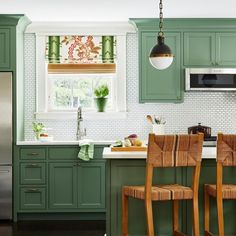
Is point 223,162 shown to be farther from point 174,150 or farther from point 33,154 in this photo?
point 33,154

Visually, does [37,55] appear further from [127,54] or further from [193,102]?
[193,102]

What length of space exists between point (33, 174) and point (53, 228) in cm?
76

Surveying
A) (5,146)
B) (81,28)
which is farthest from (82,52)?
(5,146)

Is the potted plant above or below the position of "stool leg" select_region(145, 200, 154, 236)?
above

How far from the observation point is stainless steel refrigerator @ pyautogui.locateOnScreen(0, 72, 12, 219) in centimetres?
622

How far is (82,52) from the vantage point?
701cm

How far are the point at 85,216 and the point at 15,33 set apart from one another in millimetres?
2307

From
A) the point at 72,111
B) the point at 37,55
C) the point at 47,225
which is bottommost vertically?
the point at 47,225

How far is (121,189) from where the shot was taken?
455 cm

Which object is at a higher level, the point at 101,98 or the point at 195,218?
the point at 101,98

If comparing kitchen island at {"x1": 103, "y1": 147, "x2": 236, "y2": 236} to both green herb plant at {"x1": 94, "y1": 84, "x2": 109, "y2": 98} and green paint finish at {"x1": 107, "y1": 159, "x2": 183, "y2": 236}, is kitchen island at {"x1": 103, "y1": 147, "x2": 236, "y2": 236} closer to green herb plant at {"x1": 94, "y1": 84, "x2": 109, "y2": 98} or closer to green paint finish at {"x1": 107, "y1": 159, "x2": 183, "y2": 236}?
green paint finish at {"x1": 107, "y1": 159, "x2": 183, "y2": 236}

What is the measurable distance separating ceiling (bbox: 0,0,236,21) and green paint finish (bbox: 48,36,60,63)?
0.37 m

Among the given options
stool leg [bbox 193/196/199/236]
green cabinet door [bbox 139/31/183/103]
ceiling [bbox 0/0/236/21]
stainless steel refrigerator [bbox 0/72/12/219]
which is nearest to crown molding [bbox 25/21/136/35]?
ceiling [bbox 0/0/236/21]

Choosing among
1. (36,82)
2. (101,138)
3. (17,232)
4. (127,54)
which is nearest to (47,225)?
(17,232)
